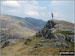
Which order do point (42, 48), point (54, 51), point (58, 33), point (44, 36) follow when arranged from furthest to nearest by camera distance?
1. point (44, 36)
2. point (58, 33)
3. point (42, 48)
4. point (54, 51)

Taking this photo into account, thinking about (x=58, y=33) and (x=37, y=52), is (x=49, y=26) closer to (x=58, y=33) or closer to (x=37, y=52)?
(x=58, y=33)

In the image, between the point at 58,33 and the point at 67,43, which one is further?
the point at 58,33

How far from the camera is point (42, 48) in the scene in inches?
3044

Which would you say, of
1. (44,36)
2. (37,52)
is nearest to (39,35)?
(44,36)

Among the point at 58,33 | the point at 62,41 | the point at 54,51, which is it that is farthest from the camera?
the point at 58,33

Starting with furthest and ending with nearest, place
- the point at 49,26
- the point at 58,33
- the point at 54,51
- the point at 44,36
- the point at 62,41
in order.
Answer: the point at 49,26, the point at 44,36, the point at 58,33, the point at 62,41, the point at 54,51

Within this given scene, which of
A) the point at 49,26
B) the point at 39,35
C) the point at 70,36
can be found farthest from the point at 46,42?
the point at 49,26

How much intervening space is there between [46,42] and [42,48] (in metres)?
9.67

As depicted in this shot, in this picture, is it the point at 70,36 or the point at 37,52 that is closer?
the point at 37,52

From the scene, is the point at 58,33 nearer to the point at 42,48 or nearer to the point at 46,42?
the point at 46,42

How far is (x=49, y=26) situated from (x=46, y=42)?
3016 centimetres

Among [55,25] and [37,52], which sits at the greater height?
[55,25]

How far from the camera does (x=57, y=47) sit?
77750 mm

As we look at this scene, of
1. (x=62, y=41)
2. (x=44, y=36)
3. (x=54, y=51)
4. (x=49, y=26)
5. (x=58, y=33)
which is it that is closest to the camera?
(x=54, y=51)
